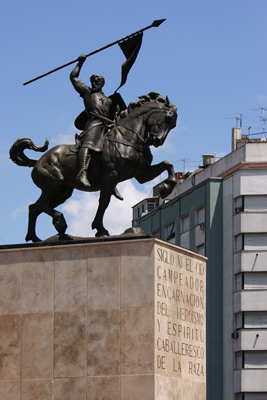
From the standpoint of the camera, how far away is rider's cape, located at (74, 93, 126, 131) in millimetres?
27172

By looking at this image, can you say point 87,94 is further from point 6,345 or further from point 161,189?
point 6,345

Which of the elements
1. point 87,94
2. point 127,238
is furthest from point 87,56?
point 127,238

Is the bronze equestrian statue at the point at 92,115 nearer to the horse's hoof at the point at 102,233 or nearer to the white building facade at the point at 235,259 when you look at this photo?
the horse's hoof at the point at 102,233

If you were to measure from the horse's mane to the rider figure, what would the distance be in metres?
0.47

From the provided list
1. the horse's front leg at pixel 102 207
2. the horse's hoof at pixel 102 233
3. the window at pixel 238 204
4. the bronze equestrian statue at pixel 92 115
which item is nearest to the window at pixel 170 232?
the window at pixel 238 204

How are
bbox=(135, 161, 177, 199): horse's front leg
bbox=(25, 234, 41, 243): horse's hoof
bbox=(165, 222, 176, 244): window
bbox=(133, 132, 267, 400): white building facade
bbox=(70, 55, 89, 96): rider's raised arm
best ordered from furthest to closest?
1. bbox=(165, 222, 176, 244): window
2. bbox=(133, 132, 267, 400): white building facade
3. bbox=(70, 55, 89, 96): rider's raised arm
4. bbox=(25, 234, 41, 243): horse's hoof
5. bbox=(135, 161, 177, 199): horse's front leg

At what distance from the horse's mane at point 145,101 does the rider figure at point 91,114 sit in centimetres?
47

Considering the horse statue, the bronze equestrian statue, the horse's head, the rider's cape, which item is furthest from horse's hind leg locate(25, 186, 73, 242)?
the horse's head

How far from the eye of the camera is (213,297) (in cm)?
7325

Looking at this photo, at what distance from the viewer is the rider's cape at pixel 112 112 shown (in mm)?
27172

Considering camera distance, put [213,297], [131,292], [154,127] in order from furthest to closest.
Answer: [213,297], [154,127], [131,292]

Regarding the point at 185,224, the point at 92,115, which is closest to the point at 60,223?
the point at 92,115

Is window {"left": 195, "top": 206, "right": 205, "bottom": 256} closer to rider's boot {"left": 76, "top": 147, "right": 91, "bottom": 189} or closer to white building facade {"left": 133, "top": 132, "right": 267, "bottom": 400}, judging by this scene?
white building facade {"left": 133, "top": 132, "right": 267, "bottom": 400}

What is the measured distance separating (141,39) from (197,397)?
301 inches
